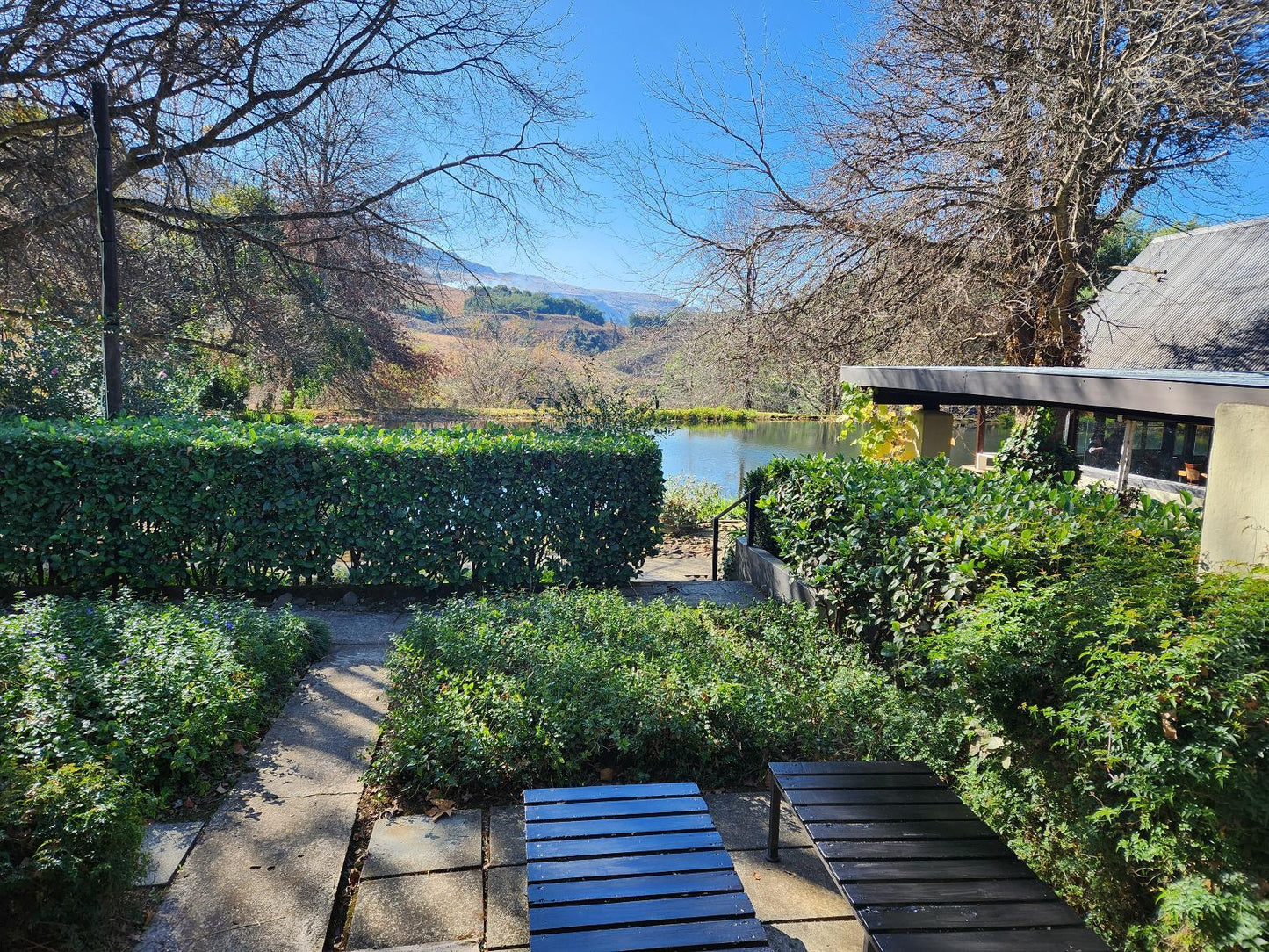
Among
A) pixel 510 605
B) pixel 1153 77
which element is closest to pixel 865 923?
pixel 510 605

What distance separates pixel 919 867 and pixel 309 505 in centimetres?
570

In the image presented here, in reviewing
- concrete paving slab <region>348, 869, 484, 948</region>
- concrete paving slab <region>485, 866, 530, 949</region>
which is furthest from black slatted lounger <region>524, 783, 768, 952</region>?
concrete paving slab <region>348, 869, 484, 948</region>

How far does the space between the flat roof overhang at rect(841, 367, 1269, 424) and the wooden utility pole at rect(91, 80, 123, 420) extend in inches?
323

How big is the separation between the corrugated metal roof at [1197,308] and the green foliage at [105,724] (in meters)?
12.0

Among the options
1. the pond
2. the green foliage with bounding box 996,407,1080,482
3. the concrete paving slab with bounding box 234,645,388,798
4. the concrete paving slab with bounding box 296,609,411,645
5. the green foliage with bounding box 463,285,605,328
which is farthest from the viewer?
the green foliage with bounding box 463,285,605,328

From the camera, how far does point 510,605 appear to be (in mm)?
5328

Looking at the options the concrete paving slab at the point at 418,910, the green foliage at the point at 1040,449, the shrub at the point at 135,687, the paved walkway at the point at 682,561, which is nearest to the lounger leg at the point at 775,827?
the concrete paving slab at the point at 418,910

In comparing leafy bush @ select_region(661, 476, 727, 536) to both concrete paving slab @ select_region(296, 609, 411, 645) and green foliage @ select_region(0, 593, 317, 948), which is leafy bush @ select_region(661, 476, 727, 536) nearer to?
concrete paving slab @ select_region(296, 609, 411, 645)

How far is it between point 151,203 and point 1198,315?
17.2 metres

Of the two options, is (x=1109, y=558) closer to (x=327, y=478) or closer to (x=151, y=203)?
(x=327, y=478)

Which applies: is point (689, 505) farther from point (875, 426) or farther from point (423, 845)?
point (423, 845)

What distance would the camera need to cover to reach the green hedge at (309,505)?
6023mm

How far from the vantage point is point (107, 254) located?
7.91 meters

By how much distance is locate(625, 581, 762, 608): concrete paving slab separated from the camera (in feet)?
22.6
